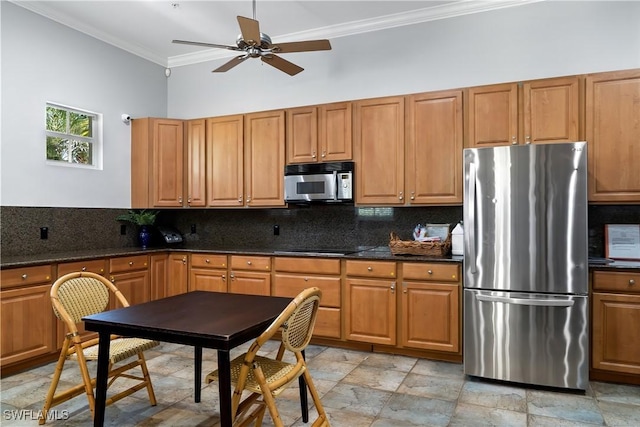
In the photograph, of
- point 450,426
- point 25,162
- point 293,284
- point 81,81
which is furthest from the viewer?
point 81,81

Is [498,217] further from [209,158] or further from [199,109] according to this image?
[199,109]

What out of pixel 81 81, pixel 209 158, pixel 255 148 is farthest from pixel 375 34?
pixel 81 81

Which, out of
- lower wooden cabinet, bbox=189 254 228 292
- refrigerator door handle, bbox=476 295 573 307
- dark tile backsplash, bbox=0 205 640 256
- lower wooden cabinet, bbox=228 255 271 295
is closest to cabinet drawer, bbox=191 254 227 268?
lower wooden cabinet, bbox=189 254 228 292

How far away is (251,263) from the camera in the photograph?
4.21 metres

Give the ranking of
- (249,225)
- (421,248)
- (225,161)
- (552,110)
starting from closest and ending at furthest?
1. (552,110)
2. (421,248)
3. (225,161)
4. (249,225)

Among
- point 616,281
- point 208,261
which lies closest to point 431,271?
point 616,281

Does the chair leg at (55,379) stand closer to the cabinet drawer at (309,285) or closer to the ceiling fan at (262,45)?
the cabinet drawer at (309,285)

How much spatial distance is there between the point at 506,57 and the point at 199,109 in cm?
349

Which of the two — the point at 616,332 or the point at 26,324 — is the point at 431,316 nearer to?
the point at 616,332

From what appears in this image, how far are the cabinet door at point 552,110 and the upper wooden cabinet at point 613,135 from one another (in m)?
0.10

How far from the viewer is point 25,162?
3.76m

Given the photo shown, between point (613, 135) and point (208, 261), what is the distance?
3819mm

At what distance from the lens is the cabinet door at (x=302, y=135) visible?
167 inches

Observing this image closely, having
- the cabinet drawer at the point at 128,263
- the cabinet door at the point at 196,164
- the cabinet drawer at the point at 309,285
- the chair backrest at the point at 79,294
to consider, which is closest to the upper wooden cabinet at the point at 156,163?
the cabinet door at the point at 196,164
